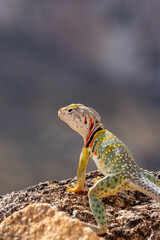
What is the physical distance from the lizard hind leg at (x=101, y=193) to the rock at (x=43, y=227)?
0.63 meters

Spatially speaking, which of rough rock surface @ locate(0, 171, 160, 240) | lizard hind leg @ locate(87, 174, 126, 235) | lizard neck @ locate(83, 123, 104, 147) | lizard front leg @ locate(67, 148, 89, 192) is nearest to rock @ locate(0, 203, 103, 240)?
lizard hind leg @ locate(87, 174, 126, 235)

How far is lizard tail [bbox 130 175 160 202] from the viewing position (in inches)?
110

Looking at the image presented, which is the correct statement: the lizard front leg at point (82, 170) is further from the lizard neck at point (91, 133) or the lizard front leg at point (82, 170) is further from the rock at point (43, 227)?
the rock at point (43, 227)

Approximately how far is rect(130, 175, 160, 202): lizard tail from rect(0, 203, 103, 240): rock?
40.4 inches

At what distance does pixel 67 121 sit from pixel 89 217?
4.17 feet

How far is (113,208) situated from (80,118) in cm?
118

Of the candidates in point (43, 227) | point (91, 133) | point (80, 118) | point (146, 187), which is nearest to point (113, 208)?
point (146, 187)

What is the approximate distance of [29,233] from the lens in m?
2.13

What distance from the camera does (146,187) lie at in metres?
2.88

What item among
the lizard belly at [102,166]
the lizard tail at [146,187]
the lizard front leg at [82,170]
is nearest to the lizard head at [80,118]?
the lizard front leg at [82,170]

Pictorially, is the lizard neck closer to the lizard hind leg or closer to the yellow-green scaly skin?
the yellow-green scaly skin

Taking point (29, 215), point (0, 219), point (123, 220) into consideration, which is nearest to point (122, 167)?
point (123, 220)

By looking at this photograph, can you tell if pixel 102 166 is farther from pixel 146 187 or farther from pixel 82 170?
pixel 146 187

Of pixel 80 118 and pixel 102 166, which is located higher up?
pixel 80 118
